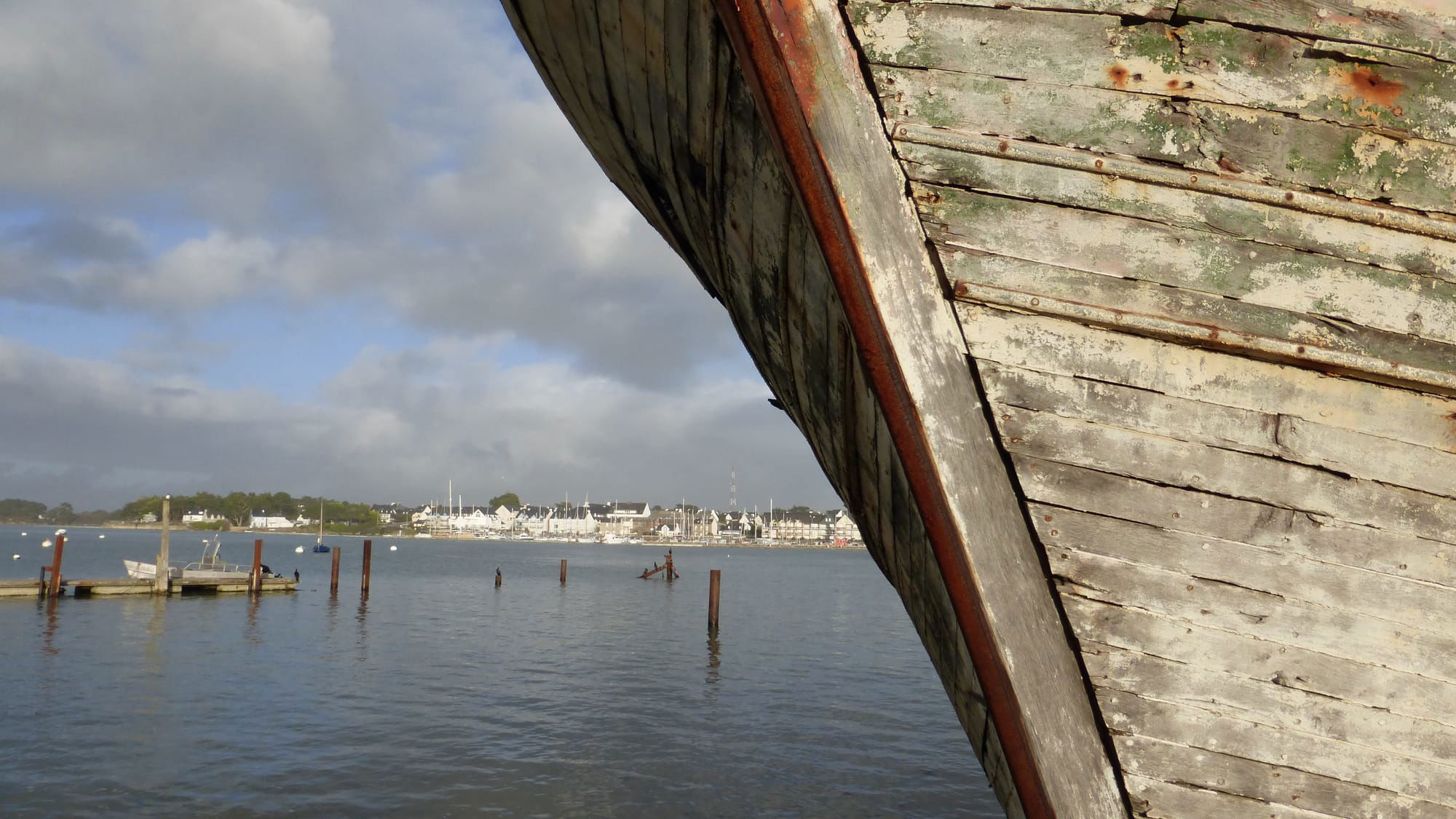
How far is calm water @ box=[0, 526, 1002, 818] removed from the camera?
42.9 ft

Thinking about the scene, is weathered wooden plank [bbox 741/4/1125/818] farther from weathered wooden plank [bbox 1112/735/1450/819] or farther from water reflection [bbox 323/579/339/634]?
water reflection [bbox 323/579/339/634]

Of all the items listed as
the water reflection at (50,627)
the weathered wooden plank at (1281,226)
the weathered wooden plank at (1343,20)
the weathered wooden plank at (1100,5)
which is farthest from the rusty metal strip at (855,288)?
the water reflection at (50,627)

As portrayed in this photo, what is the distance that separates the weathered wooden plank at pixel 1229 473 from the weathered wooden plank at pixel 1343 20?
97 cm

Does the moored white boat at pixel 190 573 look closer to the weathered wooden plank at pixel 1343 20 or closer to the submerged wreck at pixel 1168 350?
the submerged wreck at pixel 1168 350

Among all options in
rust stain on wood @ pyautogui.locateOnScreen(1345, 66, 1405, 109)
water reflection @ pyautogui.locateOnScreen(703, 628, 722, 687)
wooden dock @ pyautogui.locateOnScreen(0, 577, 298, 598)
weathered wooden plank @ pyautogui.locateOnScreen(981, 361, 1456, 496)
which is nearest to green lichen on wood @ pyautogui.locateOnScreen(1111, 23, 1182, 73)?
rust stain on wood @ pyautogui.locateOnScreen(1345, 66, 1405, 109)

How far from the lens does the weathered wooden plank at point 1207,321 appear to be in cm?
199

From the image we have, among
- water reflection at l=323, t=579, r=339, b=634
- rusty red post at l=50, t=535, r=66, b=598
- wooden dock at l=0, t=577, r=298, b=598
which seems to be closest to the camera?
water reflection at l=323, t=579, r=339, b=634

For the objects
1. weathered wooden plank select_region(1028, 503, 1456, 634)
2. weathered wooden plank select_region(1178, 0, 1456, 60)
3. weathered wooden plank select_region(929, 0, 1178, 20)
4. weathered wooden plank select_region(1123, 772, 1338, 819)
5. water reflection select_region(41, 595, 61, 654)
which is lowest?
water reflection select_region(41, 595, 61, 654)

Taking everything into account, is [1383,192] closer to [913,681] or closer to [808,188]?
[808,188]

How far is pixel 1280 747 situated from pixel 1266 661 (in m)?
0.19

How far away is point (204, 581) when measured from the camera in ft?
116

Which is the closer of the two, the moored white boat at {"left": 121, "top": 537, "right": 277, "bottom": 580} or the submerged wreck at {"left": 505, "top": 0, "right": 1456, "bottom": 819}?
the submerged wreck at {"left": 505, "top": 0, "right": 1456, "bottom": 819}

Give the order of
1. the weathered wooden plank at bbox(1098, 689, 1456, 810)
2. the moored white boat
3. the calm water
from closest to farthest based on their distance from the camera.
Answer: the weathered wooden plank at bbox(1098, 689, 1456, 810) → the calm water → the moored white boat

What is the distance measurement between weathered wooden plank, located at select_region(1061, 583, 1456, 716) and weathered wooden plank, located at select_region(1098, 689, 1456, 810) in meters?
0.10
